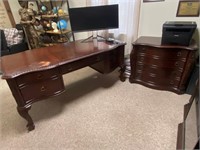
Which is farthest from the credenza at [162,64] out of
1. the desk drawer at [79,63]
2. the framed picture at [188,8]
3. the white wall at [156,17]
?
the desk drawer at [79,63]

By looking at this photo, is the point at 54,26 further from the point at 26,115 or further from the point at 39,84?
the point at 26,115

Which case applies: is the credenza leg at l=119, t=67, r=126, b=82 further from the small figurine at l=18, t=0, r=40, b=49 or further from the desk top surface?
the small figurine at l=18, t=0, r=40, b=49

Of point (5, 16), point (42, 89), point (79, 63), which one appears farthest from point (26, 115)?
point (5, 16)

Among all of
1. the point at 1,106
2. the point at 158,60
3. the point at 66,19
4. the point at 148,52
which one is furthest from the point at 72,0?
the point at 1,106

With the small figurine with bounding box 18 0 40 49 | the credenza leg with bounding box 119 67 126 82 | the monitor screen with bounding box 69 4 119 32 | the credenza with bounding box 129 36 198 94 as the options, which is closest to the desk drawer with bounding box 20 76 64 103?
the monitor screen with bounding box 69 4 119 32

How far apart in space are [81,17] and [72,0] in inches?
46.9

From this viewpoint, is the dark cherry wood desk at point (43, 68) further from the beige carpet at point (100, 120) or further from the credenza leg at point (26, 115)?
the beige carpet at point (100, 120)

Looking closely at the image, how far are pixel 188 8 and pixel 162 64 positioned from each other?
0.81 metres

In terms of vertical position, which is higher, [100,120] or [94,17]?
[94,17]

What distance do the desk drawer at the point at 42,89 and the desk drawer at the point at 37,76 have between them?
4 cm

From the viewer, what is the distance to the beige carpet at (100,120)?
1437 mm

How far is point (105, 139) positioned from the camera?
1.47 m

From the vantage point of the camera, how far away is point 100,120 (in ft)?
5.57

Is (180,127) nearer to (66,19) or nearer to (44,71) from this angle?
(44,71)
